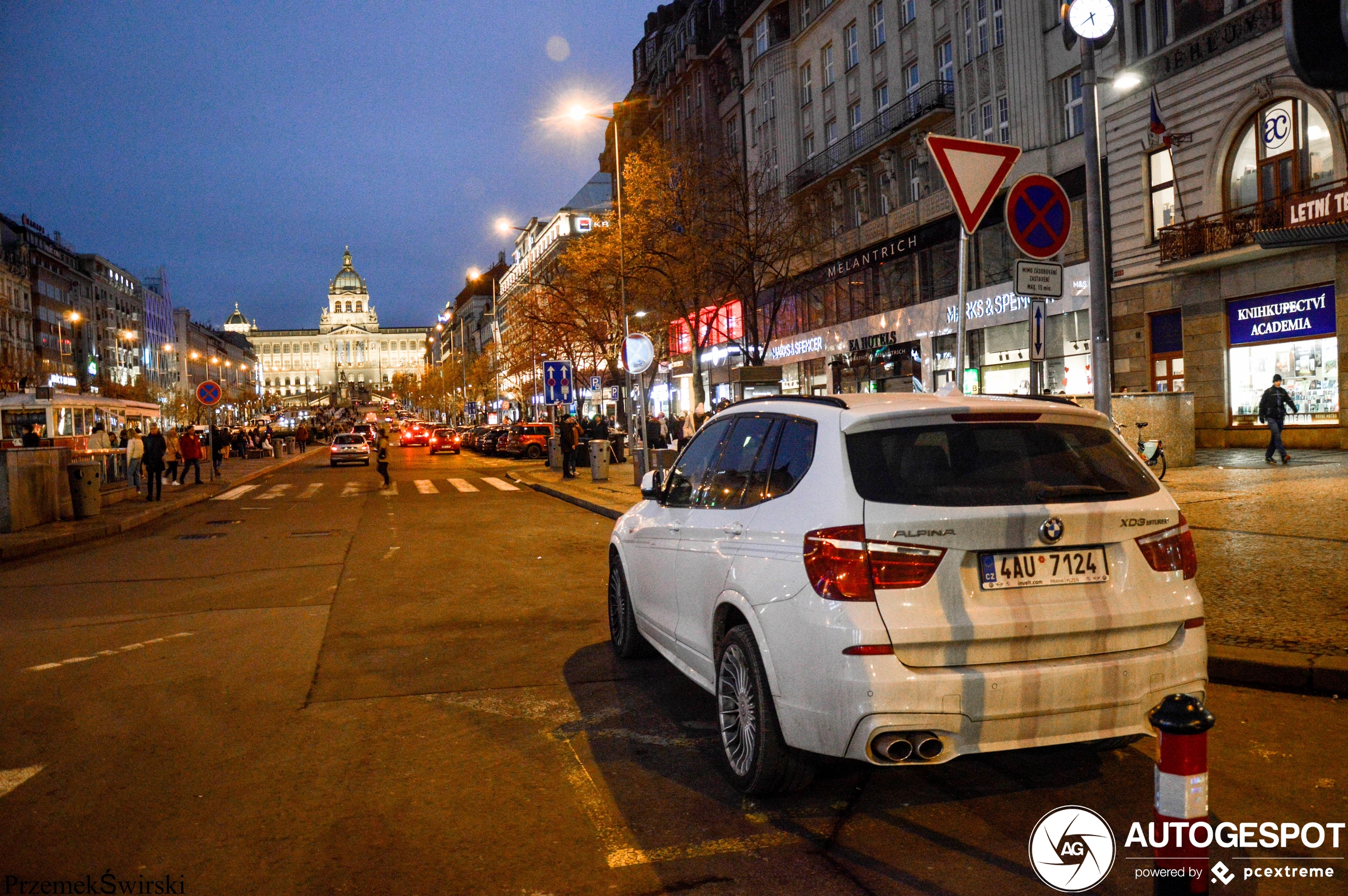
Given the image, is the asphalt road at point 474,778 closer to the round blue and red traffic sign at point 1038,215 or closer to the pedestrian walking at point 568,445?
the round blue and red traffic sign at point 1038,215

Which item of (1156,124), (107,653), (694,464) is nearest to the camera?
(694,464)

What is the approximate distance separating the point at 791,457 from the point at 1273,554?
6.61m

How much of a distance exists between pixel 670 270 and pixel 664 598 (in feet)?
69.0

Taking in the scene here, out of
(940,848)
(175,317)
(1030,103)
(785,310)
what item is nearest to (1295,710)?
(940,848)

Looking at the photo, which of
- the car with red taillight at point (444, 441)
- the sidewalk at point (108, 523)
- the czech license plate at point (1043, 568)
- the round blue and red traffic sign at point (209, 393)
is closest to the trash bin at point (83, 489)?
the sidewalk at point (108, 523)

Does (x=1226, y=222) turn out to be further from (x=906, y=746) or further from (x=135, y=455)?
(x=135, y=455)

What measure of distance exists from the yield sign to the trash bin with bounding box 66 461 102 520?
55.4 feet

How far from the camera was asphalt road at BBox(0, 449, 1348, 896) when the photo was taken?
363cm

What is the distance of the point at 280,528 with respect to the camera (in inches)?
651

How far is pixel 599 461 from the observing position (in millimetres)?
24844

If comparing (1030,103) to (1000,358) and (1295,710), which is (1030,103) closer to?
(1000,358)

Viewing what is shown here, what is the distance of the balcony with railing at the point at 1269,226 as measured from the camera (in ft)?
64.1

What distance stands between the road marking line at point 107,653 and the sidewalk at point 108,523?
7.83 metres

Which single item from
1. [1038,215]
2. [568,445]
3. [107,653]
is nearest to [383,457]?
[568,445]
